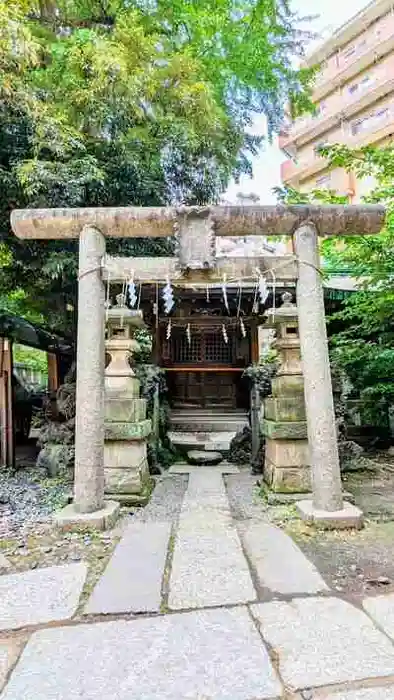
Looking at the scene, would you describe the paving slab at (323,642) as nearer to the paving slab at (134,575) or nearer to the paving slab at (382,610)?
the paving slab at (382,610)

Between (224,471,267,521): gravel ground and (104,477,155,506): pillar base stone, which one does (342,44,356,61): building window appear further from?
(104,477,155,506): pillar base stone

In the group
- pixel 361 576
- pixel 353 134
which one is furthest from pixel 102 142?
pixel 353 134

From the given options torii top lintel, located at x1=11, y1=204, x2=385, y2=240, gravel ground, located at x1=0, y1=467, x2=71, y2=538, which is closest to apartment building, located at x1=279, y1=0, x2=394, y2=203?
torii top lintel, located at x1=11, y1=204, x2=385, y2=240

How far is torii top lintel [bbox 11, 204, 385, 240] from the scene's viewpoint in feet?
12.8

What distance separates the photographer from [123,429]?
14.4 feet

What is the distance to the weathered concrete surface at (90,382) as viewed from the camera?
3.58 metres

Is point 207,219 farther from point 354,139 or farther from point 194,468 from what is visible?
point 354,139

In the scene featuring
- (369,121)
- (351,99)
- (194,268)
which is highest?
(351,99)

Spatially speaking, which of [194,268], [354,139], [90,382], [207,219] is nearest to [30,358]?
[90,382]

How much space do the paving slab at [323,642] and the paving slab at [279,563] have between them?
17 cm

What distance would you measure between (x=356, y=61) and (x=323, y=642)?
86.3 ft

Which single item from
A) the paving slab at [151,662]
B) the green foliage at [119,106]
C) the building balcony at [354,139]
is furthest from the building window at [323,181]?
the paving slab at [151,662]

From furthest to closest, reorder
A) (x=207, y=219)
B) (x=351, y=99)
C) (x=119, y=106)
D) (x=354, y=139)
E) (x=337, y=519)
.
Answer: (x=351, y=99) → (x=354, y=139) → (x=119, y=106) → (x=207, y=219) → (x=337, y=519)

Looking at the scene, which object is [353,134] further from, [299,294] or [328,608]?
[328,608]
